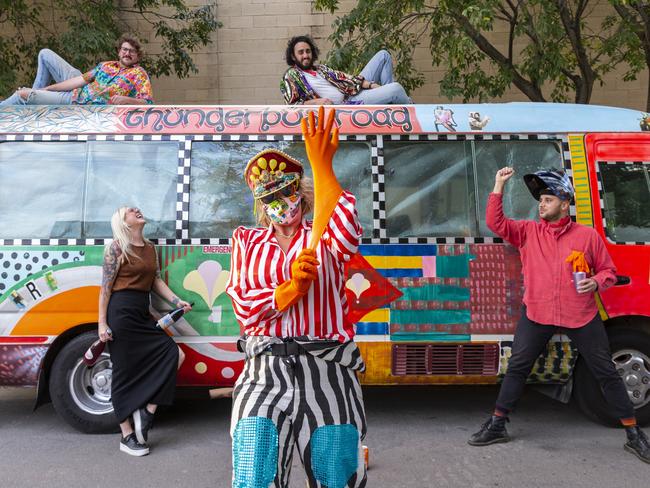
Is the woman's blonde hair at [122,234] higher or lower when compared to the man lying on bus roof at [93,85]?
lower

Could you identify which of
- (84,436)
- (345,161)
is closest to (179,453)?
(84,436)

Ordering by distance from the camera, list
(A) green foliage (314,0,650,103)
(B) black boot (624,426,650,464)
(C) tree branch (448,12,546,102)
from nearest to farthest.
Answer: (B) black boot (624,426,650,464) → (A) green foliage (314,0,650,103) → (C) tree branch (448,12,546,102)

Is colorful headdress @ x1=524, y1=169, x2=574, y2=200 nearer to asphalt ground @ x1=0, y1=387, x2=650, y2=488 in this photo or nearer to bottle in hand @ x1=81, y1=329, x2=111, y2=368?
asphalt ground @ x1=0, y1=387, x2=650, y2=488

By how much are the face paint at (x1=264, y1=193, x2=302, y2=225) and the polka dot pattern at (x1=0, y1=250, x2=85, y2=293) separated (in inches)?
115

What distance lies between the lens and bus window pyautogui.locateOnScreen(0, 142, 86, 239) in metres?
5.14

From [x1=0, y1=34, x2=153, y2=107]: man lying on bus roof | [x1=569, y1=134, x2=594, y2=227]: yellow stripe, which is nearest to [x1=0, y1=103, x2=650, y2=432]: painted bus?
[x1=569, y1=134, x2=594, y2=227]: yellow stripe

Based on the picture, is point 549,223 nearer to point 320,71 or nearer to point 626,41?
point 320,71

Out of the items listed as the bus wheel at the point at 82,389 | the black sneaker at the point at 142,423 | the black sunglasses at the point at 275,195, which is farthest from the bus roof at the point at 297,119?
the black sunglasses at the point at 275,195

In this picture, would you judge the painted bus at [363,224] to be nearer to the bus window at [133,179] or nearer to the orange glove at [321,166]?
the bus window at [133,179]

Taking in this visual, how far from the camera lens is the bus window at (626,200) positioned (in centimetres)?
522

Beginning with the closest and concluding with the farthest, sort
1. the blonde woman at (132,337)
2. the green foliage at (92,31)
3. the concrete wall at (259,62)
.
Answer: the blonde woman at (132,337)
the green foliage at (92,31)
the concrete wall at (259,62)

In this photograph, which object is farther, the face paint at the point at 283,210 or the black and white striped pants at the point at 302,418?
the face paint at the point at 283,210

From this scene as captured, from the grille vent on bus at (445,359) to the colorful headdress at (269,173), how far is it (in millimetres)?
2718

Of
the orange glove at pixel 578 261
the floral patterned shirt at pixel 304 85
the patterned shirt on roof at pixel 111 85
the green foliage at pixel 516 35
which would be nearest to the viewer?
the orange glove at pixel 578 261
